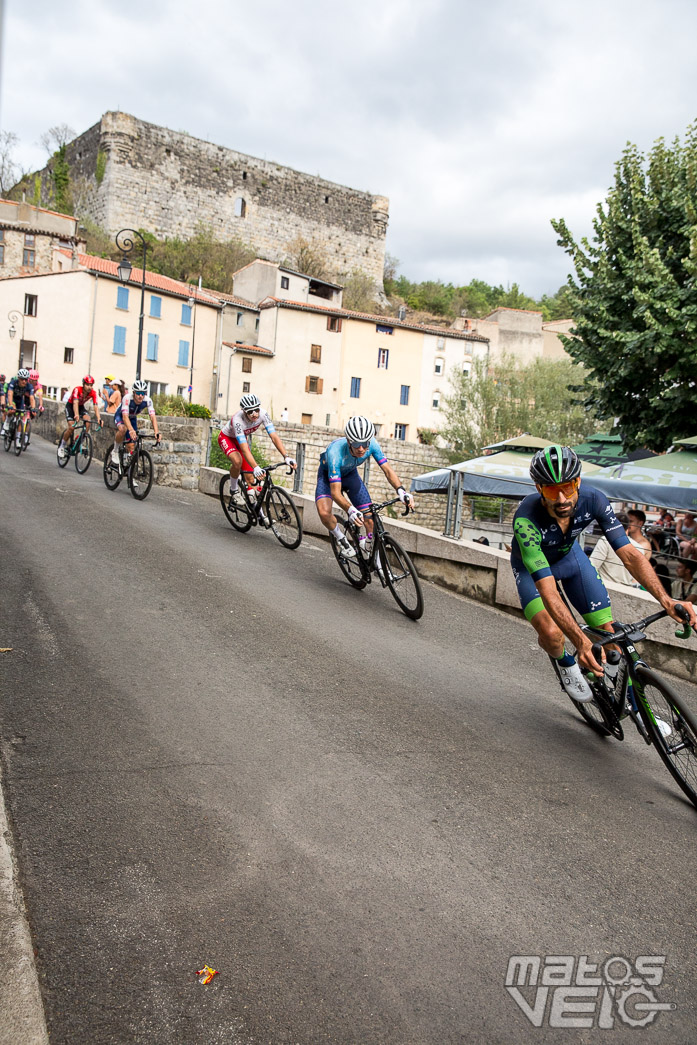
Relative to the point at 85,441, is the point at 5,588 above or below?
below

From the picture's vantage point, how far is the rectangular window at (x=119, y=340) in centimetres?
5018

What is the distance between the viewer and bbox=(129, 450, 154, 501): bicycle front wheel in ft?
46.4

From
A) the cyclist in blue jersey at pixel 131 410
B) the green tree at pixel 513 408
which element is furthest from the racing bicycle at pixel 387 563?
the green tree at pixel 513 408

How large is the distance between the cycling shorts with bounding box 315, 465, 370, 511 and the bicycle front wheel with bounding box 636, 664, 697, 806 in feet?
15.8

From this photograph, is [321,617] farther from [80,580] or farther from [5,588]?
[5,588]

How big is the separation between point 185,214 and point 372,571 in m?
79.5

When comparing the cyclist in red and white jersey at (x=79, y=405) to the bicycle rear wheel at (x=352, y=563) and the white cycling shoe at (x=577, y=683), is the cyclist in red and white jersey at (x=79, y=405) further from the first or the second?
the white cycling shoe at (x=577, y=683)

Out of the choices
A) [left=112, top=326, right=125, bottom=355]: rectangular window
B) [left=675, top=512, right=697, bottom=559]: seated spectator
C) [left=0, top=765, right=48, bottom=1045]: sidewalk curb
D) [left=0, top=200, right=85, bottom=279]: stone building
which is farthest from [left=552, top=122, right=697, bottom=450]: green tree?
[left=0, top=200, right=85, bottom=279]: stone building

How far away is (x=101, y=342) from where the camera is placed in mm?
49531

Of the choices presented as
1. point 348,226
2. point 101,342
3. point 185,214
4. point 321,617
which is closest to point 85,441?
point 321,617

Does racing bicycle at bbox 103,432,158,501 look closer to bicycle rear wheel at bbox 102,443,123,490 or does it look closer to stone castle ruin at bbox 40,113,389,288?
bicycle rear wheel at bbox 102,443,123,490

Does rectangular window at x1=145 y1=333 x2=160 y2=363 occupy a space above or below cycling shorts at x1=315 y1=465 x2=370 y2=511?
above

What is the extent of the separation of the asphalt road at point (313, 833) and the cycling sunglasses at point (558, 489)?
1.58 metres

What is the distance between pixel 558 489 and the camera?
16.3 ft
